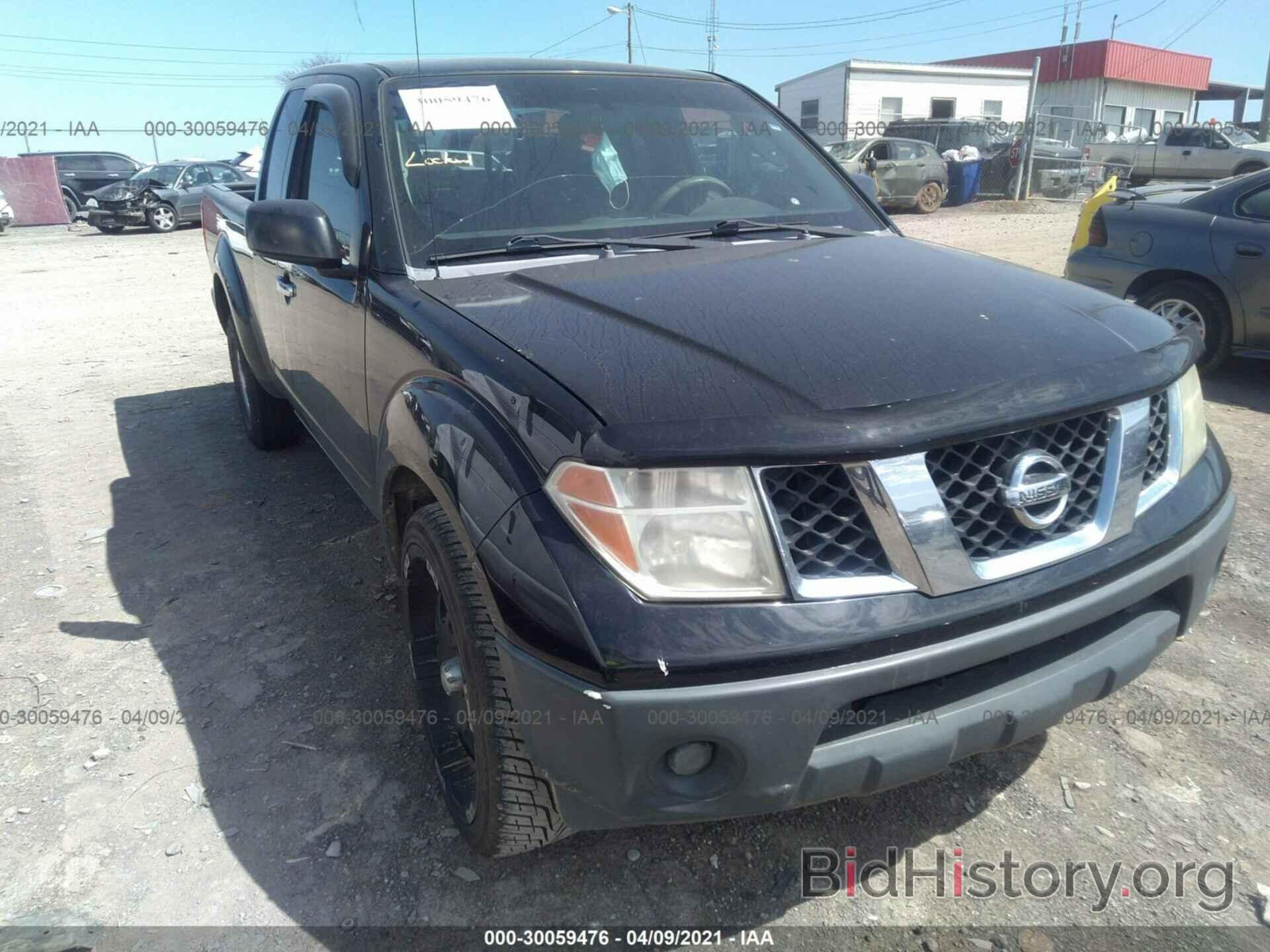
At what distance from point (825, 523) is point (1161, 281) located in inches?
214

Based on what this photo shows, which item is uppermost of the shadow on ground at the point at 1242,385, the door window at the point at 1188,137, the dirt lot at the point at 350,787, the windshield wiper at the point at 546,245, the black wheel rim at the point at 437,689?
the door window at the point at 1188,137

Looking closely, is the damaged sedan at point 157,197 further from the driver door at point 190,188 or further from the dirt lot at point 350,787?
the dirt lot at point 350,787

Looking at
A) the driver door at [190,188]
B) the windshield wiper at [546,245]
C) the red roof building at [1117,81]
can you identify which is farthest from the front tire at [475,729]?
the red roof building at [1117,81]

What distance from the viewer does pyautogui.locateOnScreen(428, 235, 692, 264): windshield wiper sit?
8.12 ft

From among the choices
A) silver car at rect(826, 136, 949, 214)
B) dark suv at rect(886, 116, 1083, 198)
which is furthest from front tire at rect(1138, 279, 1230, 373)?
dark suv at rect(886, 116, 1083, 198)

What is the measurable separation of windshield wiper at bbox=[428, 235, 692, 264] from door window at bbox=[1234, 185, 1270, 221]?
15.2 ft

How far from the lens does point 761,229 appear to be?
2.86 metres

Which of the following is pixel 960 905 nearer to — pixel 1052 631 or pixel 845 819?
pixel 845 819

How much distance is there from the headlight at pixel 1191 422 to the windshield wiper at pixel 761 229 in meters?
1.13

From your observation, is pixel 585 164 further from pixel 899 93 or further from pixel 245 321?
pixel 899 93

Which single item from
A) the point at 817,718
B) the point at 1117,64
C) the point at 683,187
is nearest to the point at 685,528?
the point at 817,718

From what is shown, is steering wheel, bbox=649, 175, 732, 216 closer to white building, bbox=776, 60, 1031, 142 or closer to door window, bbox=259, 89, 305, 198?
door window, bbox=259, 89, 305, 198

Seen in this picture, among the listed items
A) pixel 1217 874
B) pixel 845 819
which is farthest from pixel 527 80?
pixel 1217 874

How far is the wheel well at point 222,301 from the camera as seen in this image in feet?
16.0
